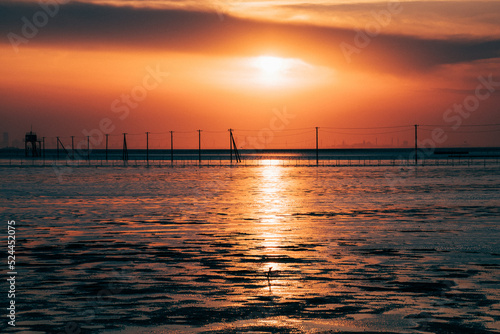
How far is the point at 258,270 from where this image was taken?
14.9 metres

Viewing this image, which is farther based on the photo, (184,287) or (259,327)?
(184,287)

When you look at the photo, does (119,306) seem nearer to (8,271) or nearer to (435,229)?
(8,271)

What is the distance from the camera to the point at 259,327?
9883mm

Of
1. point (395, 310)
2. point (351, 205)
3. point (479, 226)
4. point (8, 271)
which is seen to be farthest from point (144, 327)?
point (351, 205)

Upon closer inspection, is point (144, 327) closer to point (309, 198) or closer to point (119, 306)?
point (119, 306)

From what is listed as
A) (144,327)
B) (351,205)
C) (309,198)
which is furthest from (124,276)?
(309,198)

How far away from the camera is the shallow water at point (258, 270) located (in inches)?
410

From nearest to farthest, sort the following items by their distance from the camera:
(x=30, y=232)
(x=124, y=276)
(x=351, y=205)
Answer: (x=124, y=276), (x=30, y=232), (x=351, y=205)

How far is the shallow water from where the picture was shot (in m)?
10.4

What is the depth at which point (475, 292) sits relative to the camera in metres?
12.4

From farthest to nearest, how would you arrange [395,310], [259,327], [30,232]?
[30,232] → [395,310] → [259,327]

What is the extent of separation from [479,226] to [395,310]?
47.1 feet

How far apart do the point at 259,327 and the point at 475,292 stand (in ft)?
16.0

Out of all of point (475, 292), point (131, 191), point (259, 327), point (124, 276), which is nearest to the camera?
point (259, 327)
